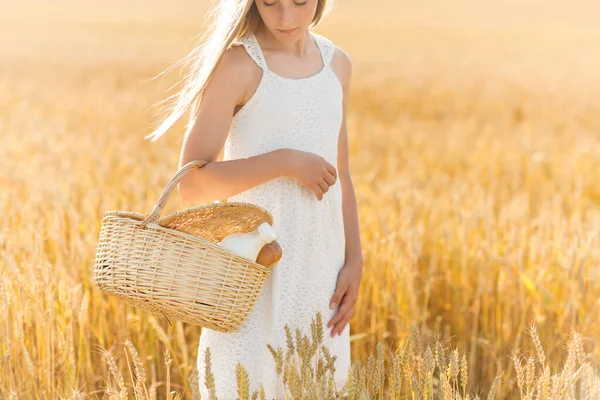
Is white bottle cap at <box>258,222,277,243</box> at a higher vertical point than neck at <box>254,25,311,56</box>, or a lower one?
lower

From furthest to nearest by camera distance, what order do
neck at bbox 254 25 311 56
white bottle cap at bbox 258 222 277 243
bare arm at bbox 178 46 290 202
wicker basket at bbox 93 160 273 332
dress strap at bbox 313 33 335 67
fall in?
1. dress strap at bbox 313 33 335 67
2. neck at bbox 254 25 311 56
3. bare arm at bbox 178 46 290 202
4. white bottle cap at bbox 258 222 277 243
5. wicker basket at bbox 93 160 273 332

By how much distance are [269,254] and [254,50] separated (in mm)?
522

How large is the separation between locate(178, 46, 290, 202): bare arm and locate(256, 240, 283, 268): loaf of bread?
16 cm

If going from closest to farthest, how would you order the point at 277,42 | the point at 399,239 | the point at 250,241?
the point at 250,241, the point at 277,42, the point at 399,239

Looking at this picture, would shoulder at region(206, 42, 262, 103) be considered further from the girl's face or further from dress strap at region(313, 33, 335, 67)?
dress strap at region(313, 33, 335, 67)

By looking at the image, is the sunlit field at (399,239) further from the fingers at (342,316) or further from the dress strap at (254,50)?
the dress strap at (254,50)

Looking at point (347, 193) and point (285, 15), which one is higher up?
point (285, 15)

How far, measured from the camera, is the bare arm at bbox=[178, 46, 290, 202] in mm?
1782

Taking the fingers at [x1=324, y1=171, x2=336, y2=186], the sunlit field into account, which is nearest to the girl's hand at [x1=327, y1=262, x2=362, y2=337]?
the sunlit field

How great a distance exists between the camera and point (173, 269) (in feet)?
5.04

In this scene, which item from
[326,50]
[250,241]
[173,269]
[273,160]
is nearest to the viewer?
[173,269]

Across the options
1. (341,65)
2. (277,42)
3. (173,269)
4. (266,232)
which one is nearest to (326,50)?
(341,65)

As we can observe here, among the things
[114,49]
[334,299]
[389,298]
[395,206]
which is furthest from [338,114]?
[114,49]

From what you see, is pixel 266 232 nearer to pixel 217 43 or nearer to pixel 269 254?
pixel 269 254
